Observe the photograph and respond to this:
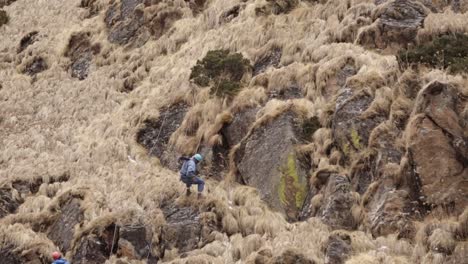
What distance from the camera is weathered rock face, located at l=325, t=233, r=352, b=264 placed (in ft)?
45.1

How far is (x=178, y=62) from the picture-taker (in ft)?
82.0

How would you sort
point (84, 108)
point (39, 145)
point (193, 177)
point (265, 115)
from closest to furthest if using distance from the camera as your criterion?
1. point (193, 177)
2. point (265, 115)
3. point (39, 145)
4. point (84, 108)

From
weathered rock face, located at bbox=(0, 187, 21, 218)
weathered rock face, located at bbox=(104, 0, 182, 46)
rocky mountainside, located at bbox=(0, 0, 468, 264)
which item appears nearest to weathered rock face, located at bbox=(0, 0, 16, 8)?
weathered rock face, located at bbox=(104, 0, 182, 46)

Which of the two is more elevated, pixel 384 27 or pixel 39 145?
pixel 384 27

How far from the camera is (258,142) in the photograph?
59.0 ft

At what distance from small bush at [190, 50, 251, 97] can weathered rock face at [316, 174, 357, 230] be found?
630 centimetres

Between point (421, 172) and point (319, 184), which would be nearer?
point (421, 172)

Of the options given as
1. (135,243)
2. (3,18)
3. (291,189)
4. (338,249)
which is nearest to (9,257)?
(135,243)

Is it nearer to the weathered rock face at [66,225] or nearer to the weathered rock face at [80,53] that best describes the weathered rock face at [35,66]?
the weathered rock face at [80,53]

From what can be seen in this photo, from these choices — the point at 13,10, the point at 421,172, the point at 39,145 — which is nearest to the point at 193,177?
the point at 421,172

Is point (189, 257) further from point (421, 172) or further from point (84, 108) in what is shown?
point (84, 108)

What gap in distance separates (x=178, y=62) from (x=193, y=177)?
908 centimetres

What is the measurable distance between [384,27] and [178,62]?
27.1 ft

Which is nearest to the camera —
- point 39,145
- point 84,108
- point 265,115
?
point 265,115
